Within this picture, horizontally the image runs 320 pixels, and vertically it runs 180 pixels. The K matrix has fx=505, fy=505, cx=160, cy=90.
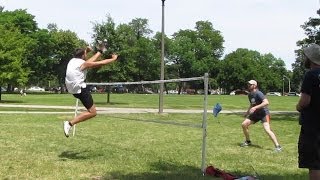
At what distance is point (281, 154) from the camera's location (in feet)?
36.7

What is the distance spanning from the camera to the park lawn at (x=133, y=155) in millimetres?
8047

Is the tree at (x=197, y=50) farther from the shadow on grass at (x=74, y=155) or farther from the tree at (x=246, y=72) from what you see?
the shadow on grass at (x=74, y=155)

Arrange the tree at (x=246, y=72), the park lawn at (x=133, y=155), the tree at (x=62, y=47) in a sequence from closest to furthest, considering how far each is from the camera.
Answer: the park lawn at (x=133, y=155), the tree at (x=62, y=47), the tree at (x=246, y=72)

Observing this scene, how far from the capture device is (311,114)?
18.3ft

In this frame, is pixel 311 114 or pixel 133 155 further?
pixel 133 155

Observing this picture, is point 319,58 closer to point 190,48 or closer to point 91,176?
point 91,176

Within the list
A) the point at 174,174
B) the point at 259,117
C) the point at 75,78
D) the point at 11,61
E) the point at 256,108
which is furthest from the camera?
the point at 11,61

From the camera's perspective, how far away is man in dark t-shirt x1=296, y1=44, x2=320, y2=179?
5.42 m

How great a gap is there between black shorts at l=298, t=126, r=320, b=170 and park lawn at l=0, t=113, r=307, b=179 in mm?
2510

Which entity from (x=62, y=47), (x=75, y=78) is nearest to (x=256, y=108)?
(x=75, y=78)

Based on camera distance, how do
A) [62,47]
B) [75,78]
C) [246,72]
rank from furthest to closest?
[246,72] < [62,47] < [75,78]

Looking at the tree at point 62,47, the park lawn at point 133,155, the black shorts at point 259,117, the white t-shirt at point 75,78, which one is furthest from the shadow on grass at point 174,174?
the tree at point 62,47

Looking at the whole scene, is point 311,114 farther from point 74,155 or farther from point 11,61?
point 11,61

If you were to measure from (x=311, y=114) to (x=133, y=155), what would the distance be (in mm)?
5209
